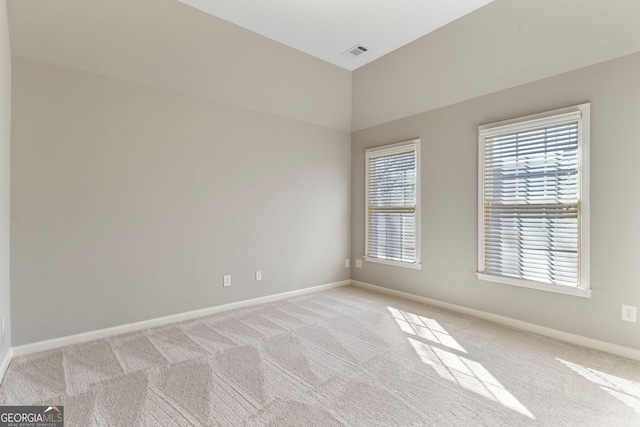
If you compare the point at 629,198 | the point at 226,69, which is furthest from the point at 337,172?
the point at 629,198

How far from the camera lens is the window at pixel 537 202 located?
2811 mm

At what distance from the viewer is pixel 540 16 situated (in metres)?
2.71

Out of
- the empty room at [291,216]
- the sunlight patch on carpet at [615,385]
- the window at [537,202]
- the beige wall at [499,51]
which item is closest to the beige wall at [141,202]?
the empty room at [291,216]

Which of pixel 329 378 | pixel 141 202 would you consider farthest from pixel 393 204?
pixel 141 202

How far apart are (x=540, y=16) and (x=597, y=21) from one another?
1.34 ft

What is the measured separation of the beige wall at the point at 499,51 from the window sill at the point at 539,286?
1991 mm

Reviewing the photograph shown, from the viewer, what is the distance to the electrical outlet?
8.38ft

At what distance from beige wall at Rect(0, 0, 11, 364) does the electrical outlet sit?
4.79 metres

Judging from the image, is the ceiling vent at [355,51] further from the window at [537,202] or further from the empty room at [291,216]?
the window at [537,202]

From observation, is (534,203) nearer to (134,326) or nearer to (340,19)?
(340,19)

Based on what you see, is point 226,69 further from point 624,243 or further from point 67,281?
point 624,243

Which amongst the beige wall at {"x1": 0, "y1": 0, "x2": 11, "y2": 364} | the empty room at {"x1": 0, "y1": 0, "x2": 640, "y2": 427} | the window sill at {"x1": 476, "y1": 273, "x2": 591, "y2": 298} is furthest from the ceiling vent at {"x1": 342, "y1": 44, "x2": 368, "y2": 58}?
the beige wall at {"x1": 0, "y1": 0, "x2": 11, "y2": 364}

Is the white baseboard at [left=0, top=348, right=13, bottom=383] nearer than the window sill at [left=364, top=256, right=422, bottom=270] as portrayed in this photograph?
Yes

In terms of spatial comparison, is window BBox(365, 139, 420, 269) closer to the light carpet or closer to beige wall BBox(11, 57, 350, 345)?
beige wall BBox(11, 57, 350, 345)
